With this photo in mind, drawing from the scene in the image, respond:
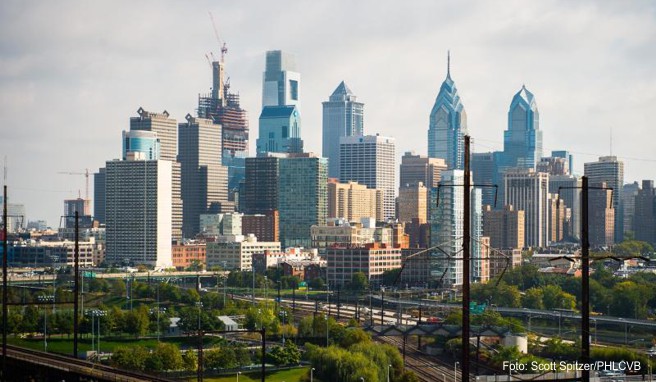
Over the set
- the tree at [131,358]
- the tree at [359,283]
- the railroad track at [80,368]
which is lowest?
the tree at [359,283]

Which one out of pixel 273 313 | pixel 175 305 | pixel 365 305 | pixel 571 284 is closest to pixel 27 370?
pixel 273 313

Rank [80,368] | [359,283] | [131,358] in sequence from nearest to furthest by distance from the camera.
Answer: [80,368] → [131,358] → [359,283]

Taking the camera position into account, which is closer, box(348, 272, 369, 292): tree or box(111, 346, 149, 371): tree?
box(111, 346, 149, 371): tree

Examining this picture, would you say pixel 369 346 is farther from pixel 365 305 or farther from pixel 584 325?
pixel 365 305

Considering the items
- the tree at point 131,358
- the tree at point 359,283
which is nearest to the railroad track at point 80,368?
the tree at point 131,358

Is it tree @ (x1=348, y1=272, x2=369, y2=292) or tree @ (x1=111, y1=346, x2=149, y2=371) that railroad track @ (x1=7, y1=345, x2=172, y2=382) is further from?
tree @ (x1=348, y1=272, x2=369, y2=292)

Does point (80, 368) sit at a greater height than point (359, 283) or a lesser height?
greater

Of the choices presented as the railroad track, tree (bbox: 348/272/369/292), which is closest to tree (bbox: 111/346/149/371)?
the railroad track

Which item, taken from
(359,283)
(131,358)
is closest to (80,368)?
(131,358)

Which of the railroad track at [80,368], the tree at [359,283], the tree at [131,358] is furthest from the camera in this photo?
the tree at [359,283]

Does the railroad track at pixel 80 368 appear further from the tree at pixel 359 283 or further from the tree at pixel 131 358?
the tree at pixel 359 283

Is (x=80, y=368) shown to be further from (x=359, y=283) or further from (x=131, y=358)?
(x=359, y=283)

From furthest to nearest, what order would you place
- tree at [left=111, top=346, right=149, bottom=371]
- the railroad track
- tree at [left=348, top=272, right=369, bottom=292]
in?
1. tree at [left=348, top=272, right=369, bottom=292]
2. tree at [left=111, top=346, right=149, bottom=371]
3. the railroad track

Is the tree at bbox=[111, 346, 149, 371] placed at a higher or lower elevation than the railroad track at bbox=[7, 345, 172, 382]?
lower
